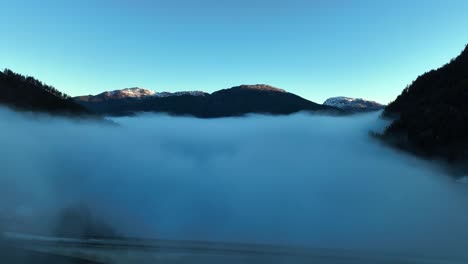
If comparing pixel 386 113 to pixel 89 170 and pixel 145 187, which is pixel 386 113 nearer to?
pixel 145 187

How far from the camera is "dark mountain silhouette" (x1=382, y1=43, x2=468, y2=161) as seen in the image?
115375mm

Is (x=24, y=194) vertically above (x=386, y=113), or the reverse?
(x=386, y=113)

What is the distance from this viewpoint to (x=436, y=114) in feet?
413

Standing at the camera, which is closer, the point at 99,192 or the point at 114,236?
the point at 114,236

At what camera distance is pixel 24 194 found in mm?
137875

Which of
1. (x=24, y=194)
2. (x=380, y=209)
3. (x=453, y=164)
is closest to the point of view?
(x=453, y=164)

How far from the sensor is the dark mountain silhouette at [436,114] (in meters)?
115

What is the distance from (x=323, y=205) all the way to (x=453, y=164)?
47.7 metres

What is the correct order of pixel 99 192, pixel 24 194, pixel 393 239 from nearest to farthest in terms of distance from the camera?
pixel 393 239
pixel 24 194
pixel 99 192

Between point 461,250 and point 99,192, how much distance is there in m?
127

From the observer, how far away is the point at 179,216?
13300 centimetres

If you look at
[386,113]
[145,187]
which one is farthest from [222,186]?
[386,113]

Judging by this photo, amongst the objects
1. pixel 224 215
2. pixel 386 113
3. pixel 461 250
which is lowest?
pixel 224 215

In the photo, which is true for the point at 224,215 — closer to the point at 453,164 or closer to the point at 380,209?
the point at 380,209
